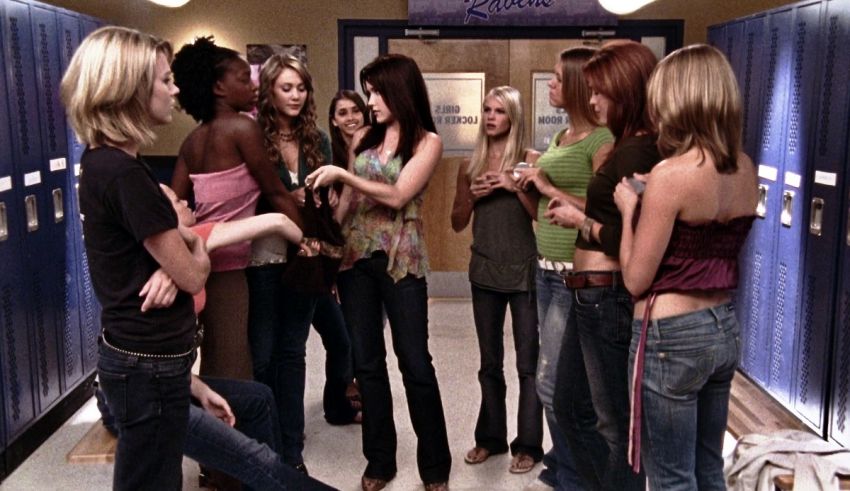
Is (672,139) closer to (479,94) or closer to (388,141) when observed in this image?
(388,141)

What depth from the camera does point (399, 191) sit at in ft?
9.47

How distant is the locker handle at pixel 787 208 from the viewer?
3924 millimetres

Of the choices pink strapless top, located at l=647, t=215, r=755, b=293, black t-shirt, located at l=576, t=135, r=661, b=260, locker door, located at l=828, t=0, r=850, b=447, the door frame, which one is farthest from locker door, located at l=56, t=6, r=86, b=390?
locker door, located at l=828, t=0, r=850, b=447

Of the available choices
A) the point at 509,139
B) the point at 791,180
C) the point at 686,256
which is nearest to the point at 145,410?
the point at 686,256

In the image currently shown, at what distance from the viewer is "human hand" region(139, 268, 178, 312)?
191cm

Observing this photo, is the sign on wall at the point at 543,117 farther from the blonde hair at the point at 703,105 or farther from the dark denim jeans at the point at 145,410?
the dark denim jeans at the point at 145,410

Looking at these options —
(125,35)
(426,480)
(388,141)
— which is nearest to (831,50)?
(388,141)

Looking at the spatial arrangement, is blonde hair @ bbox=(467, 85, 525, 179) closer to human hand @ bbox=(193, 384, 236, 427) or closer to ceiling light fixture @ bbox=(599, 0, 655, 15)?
human hand @ bbox=(193, 384, 236, 427)

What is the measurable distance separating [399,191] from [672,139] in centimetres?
108

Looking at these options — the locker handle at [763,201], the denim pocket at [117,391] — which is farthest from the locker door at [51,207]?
the locker handle at [763,201]

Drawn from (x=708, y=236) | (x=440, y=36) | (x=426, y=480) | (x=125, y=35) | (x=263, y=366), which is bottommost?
(x=426, y=480)

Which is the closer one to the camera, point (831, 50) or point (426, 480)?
point (426, 480)

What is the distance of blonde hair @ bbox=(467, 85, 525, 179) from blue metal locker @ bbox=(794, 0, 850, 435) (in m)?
1.31

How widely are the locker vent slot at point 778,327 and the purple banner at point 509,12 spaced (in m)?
2.71
